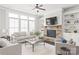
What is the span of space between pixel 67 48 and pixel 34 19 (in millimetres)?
1895

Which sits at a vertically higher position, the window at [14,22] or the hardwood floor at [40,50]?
the window at [14,22]

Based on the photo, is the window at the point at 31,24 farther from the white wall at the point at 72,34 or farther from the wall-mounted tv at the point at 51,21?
the white wall at the point at 72,34

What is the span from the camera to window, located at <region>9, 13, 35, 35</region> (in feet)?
14.8

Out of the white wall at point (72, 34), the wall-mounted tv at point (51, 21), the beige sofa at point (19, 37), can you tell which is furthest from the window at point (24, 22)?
the white wall at point (72, 34)

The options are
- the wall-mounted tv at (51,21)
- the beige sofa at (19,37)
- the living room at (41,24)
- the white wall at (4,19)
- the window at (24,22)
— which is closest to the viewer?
the living room at (41,24)

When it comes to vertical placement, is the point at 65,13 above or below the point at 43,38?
above

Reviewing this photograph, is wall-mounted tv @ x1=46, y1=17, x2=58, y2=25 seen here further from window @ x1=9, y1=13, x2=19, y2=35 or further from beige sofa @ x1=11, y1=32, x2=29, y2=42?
window @ x1=9, y1=13, x2=19, y2=35

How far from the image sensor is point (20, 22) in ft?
14.8

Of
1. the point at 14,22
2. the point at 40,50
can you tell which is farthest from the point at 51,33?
the point at 14,22

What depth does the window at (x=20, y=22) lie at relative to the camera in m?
4.53

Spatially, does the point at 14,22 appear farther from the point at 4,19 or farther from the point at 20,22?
the point at 4,19
